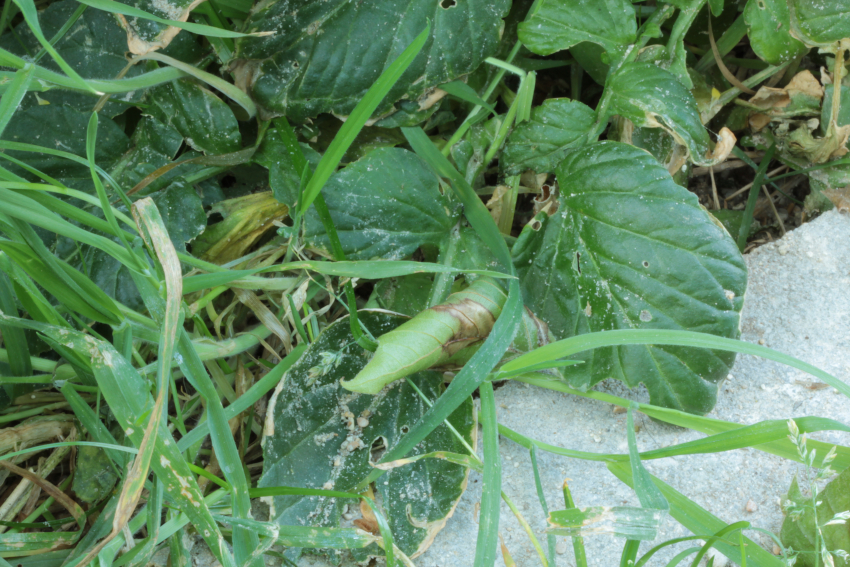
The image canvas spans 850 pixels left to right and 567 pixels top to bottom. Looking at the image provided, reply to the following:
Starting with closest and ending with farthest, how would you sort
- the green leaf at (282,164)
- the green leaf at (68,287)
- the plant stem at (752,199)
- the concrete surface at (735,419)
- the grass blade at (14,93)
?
the grass blade at (14,93)
the green leaf at (68,287)
the concrete surface at (735,419)
the green leaf at (282,164)
the plant stem at (752,199)

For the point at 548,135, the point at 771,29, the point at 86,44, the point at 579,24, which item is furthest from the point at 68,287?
the point at 771,29

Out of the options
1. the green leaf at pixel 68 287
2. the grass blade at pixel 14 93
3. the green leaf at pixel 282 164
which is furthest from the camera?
the green leaf at pixel 282 164

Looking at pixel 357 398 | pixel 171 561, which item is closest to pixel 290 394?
pixel 357 398

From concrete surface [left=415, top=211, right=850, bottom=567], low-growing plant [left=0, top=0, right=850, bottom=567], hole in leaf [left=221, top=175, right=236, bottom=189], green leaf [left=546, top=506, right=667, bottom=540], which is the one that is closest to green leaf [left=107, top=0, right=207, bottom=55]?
low-growing plant [left=0, top=0, right=850, bottom=567]

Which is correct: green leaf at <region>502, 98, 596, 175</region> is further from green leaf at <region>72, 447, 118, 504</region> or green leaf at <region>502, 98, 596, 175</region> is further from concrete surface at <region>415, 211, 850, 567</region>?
green leaf at <region>72, 447, 118, 504</region>

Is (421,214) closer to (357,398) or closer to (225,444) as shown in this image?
(357,398)

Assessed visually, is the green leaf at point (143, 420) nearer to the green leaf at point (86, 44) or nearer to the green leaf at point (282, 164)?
the green leaf at point (282, 164)

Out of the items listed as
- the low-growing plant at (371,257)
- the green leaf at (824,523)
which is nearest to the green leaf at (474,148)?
the low-growing plant at (371,257)
